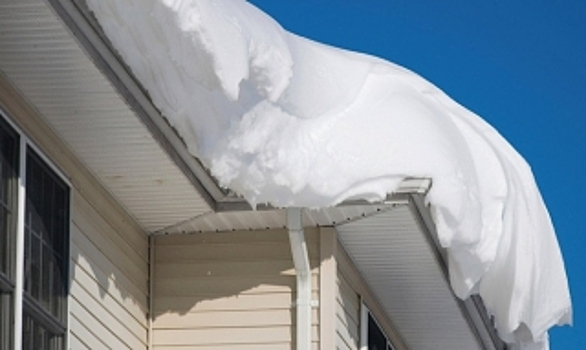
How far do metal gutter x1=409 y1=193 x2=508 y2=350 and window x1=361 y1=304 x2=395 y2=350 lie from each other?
0.64 metres

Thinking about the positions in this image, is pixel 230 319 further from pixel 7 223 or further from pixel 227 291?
pixel 7 223

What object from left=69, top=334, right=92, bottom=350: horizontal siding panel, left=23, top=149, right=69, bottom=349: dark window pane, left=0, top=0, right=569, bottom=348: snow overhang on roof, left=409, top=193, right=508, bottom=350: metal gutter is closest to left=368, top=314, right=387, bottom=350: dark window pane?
left=409, top=193, right=508, bottom=350: metal gutter

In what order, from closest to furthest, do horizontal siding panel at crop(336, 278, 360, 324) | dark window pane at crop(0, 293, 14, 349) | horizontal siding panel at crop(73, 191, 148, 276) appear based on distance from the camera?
1. dark window pane at crop(0, 293, 14, 349)
2. horizontal siding panel at crop(73, 191, 148, 276)
3. horizontal siding panel at crop(336, 278, 360, 324)

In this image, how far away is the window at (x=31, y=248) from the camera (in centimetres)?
809

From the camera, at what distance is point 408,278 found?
11.4 metres

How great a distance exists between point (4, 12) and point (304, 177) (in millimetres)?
2432

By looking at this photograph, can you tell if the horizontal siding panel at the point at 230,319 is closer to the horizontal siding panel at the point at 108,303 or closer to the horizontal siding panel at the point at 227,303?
the horizontal siding panel at the point at 227,303

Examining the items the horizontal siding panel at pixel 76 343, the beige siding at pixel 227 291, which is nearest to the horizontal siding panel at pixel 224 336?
the beige siding at pixel 227 291

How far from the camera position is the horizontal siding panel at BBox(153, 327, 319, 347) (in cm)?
1029

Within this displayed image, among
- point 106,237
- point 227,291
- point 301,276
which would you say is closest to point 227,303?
point 227,291

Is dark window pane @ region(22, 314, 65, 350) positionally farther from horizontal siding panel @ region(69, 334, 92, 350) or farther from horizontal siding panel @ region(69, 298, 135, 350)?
horizontal siding panel @ region(69, 298, 135, 350)

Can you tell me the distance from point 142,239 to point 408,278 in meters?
2.07

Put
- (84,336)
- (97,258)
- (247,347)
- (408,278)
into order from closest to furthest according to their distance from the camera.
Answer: (84,336) → (97,258) → (247,347) → (408,278)

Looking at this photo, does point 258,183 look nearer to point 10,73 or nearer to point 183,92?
point 183,92
